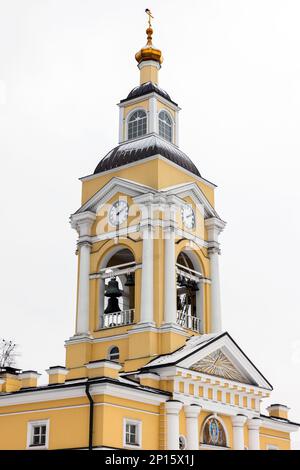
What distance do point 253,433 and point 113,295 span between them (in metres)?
6.22

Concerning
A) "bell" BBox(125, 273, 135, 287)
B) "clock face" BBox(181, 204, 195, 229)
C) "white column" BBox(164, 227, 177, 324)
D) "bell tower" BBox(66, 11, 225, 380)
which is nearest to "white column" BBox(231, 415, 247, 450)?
"bell tower" BBox(66, 11, 225, 380)

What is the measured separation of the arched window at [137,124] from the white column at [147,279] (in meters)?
4.59

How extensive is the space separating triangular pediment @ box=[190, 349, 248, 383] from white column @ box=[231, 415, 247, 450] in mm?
1169

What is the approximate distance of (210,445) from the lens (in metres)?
25.1

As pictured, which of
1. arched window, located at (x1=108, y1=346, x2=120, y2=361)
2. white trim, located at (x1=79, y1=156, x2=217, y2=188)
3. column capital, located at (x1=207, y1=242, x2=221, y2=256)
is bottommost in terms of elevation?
arched window, located at (x1=108, y1=346, x2=120, y2=361)

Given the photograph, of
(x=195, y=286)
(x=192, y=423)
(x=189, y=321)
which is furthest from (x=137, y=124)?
(x=192, y=423)

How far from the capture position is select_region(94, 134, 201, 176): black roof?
2878cm

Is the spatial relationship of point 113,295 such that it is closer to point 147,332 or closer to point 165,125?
point 147,332

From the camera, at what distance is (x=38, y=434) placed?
2331 centimetres

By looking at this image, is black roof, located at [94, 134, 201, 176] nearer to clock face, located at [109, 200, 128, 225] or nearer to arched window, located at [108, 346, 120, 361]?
clock face, located at [109, 200, 128, 225]

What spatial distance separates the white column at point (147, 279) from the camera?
2630 cm

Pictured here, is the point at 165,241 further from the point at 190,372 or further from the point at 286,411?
the point at 286,411

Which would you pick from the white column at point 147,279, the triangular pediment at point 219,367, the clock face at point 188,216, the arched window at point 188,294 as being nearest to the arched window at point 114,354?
the white column at point 147,279
